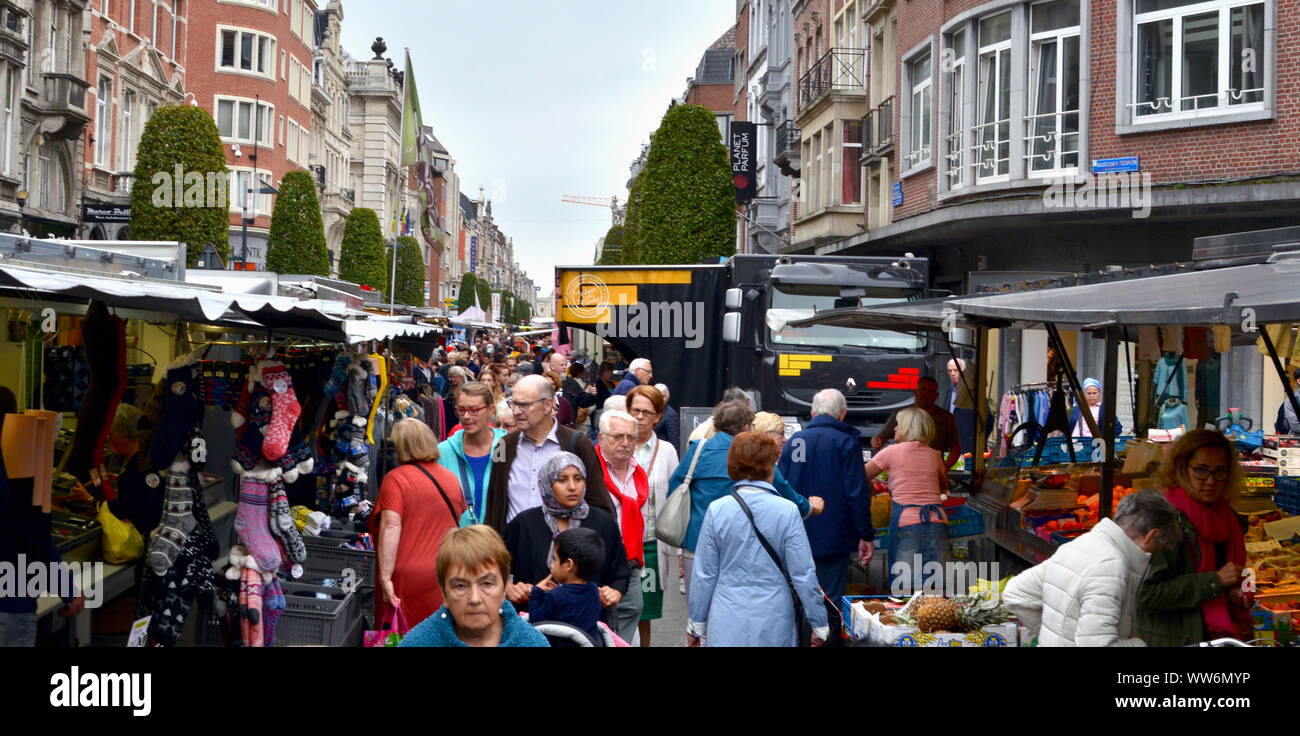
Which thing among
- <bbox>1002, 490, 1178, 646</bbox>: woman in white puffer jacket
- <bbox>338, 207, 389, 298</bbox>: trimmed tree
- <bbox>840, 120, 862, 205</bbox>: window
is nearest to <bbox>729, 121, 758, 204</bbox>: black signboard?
<bbox>840, 120, 862, 205</bbox>: window

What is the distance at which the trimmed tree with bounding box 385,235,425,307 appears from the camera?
6681 centimetres

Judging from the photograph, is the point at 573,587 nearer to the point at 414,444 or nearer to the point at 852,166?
the point at 414,444

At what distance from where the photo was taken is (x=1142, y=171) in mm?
19266

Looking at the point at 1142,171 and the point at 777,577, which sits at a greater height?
the point at 1142,171

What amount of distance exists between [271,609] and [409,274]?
6102 centimetres

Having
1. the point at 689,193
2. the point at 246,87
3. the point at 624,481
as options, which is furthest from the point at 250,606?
the point at 246,87

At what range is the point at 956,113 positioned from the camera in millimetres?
23781

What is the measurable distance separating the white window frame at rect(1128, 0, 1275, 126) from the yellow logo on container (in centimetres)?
728

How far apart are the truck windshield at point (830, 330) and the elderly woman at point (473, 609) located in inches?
471

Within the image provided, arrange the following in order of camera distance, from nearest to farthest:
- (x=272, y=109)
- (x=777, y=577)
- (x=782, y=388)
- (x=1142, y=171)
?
(x=777, y=577) → (x=782, y=388) → (x=1142, y=171) → (x=272, y=109)

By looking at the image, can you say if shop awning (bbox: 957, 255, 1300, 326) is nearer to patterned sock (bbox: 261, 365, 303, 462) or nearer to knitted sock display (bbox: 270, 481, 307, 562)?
patterned sock (bbox: 261, 365, 303, 462)

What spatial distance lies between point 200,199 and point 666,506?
28419mm
